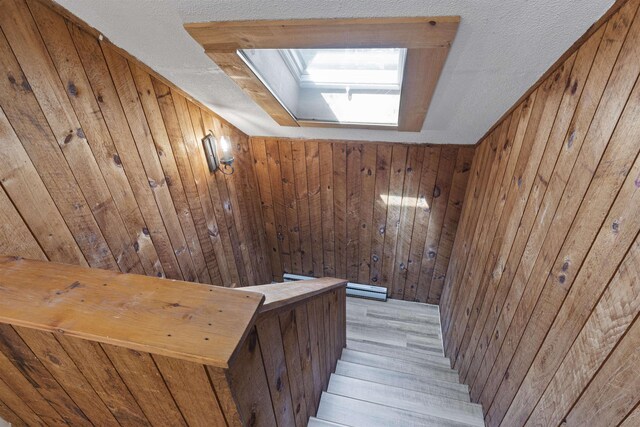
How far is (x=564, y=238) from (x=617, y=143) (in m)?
0.33

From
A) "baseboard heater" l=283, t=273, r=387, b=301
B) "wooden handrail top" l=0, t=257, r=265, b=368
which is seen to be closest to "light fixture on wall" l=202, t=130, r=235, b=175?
"wooden handrail top" l=0, t=257, r=265, b=368

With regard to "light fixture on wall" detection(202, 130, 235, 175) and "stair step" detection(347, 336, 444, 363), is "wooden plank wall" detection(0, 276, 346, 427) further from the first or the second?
"stair step" detection(347, 336, 444, 363)

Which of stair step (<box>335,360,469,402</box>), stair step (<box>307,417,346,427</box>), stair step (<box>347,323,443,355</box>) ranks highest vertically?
stair step (<box>307,417,346,427</box>)

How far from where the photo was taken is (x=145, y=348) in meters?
0.54

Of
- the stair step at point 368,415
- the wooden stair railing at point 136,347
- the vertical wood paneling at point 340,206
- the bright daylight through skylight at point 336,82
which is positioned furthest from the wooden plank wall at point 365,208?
the wooden stair railing at point 136,347

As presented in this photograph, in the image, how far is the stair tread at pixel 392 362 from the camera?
2.09 m

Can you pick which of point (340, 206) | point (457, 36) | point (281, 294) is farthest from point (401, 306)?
point (457, 36)

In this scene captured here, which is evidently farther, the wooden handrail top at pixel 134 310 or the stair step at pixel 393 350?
the stair step at pixel 393 350

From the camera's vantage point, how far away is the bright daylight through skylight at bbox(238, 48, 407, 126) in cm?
148

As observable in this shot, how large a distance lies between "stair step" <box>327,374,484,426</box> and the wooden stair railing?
1.02 meters

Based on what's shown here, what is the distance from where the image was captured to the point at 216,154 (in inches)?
81.1

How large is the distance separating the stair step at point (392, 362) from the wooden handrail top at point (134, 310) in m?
1.84

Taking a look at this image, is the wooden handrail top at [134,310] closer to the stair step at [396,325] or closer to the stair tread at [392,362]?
the stair tread at [392,362]

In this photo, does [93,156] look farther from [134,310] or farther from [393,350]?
[393,350]
